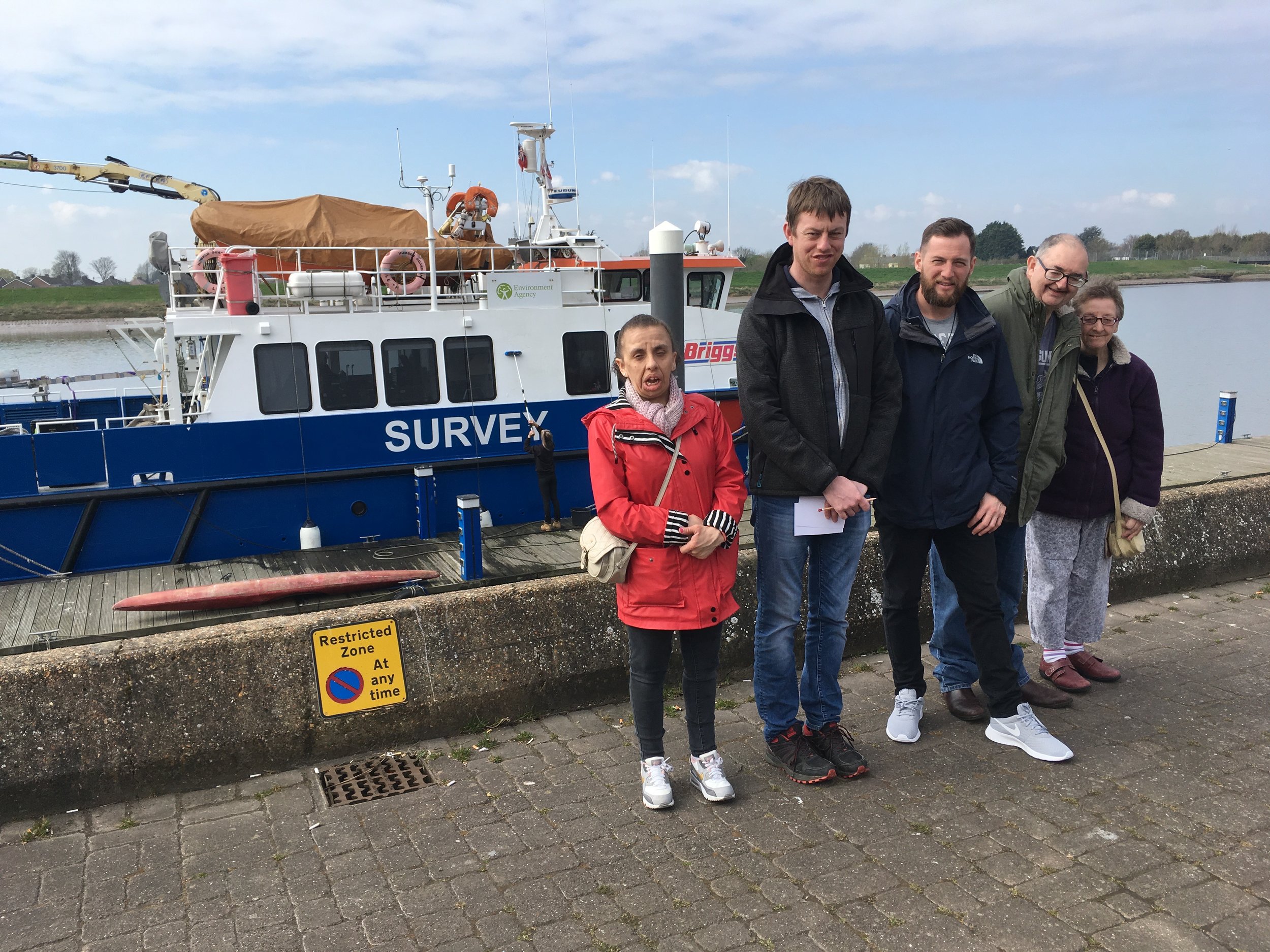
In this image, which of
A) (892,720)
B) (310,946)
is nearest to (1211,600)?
(892,720)

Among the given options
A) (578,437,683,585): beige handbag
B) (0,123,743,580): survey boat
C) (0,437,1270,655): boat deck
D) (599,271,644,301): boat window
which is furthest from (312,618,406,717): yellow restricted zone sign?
(599,271,644,301): boat window

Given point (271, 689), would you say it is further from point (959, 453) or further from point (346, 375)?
point (346, 375)

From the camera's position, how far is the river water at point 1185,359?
19641 millimetres

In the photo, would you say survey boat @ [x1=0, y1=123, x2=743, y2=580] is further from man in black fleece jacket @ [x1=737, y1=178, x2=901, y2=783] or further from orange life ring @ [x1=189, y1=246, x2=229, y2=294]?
man in black fleece jacket @ [x1=737, y1=178, x2=901, y2=783]

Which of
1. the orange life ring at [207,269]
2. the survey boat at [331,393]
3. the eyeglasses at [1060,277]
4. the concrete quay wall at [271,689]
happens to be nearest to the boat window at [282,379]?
the survey boat at [331,393]

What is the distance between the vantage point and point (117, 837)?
319 centimetres

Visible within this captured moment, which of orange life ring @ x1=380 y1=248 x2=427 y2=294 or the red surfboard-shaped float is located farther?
orange life ring @ x1=380 y1=248 x2=427 y2=294

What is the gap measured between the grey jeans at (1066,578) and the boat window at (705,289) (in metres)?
7.36

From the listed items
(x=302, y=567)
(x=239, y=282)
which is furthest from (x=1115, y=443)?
(x=239, y=282)

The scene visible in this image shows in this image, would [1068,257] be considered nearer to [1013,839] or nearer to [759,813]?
[1013,839]

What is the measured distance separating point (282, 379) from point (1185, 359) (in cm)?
2875

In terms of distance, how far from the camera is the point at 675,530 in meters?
3.15

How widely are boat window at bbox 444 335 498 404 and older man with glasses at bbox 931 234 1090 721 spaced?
21.8 ft

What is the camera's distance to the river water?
64.4 ft
